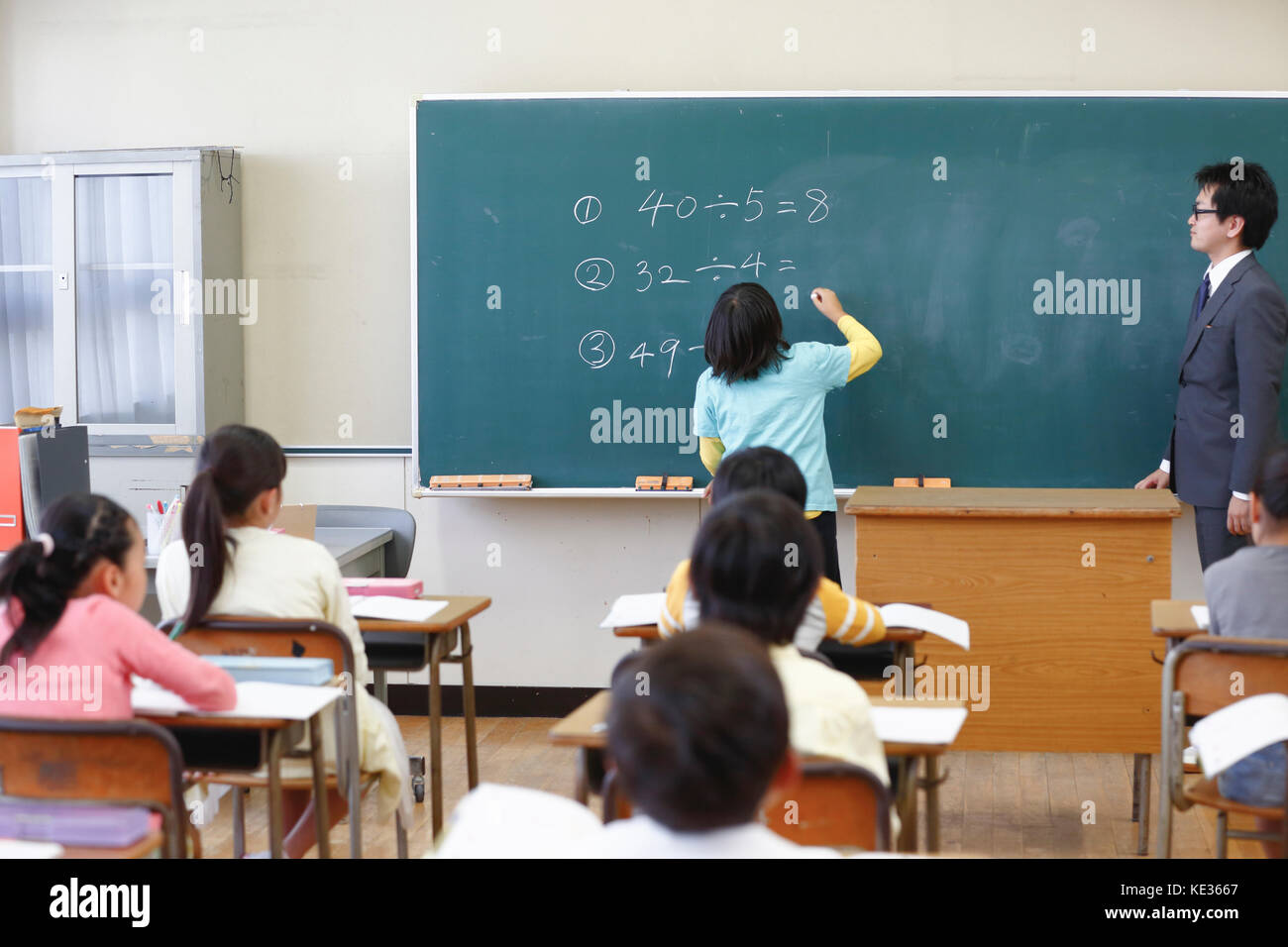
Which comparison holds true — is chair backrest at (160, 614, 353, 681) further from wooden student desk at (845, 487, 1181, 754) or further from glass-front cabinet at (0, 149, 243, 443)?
glass-front cabinet at (0, 149, 243, 443)

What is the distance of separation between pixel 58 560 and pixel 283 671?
443 millimetres

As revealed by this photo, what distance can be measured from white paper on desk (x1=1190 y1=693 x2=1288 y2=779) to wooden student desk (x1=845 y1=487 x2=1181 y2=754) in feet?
4.12

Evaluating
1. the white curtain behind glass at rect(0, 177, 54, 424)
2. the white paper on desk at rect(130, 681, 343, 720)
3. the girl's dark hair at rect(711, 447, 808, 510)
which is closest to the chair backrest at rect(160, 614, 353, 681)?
the white paper on desk at rect(130, 681, 343, 720)

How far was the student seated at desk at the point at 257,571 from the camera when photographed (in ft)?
8.30

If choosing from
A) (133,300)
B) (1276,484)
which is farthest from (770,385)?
(133,300)

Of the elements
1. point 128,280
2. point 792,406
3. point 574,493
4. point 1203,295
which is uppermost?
point 128,280

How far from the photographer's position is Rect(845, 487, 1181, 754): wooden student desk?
3.36m

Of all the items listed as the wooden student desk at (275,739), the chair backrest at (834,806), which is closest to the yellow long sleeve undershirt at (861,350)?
the wooden student desk at (275,739)

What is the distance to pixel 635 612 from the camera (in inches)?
113

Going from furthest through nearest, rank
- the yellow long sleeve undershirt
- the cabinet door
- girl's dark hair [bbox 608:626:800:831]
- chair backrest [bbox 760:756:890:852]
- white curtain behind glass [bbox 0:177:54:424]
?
white curtain behind glass [bbox 0:177:54:424] → the cabinet door → the yellow long sleeve undershirt → chair backrest [bbox 760:756:890:852] → girl's dark hair [bbox 608:626:800:831]

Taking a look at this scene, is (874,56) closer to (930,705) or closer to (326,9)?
(326,9)

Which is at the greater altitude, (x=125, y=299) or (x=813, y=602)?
(x=125, y=299)

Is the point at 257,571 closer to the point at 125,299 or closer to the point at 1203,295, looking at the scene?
the point at 125,299

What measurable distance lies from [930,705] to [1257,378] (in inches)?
81.9
